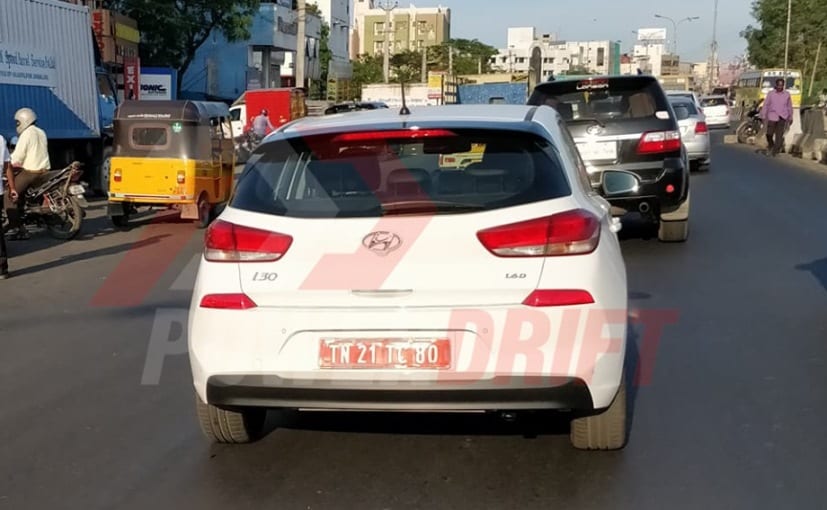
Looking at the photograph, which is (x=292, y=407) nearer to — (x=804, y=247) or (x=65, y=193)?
(x=804, y=247)

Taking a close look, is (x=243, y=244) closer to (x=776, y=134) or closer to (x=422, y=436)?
(x=422, y=436)

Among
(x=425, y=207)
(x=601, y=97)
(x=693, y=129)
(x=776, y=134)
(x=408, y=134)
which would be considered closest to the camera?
(x=425, y=207)

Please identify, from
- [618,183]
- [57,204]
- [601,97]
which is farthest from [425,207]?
[57,204]

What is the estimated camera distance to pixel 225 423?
480 centimetres

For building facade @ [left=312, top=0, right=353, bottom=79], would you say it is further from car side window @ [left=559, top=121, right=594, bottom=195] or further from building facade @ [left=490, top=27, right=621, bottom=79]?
car side window @ [left=559, top=121, right=594, bottom=195]

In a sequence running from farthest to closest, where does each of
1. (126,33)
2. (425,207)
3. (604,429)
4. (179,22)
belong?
1. (179,22)
2. (126,33)
3. (604,429)
4. (425,207)

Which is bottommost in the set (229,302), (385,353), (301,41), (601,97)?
(385,353)

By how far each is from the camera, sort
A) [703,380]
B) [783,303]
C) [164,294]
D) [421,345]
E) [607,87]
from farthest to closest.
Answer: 1. [607,87]
2. [164,294]
3. [783,303]
4. [703,380]
5. [421,345]

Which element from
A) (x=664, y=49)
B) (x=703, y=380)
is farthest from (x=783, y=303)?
(x=664, y=49)

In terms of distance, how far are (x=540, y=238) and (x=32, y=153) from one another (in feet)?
33.8

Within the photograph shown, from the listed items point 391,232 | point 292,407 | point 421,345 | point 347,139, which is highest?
point 347,139

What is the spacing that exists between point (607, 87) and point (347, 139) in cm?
735

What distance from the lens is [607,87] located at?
1130 centimetres

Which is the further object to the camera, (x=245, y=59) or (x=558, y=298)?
(x=245, y=59)
